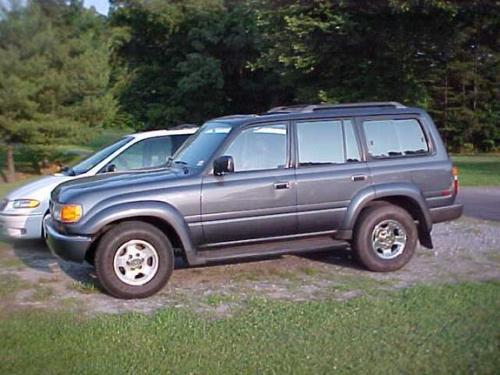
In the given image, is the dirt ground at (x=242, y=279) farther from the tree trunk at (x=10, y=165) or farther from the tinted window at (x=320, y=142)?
the tree trunk at (x=10, y=165)

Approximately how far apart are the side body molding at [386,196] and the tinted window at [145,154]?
3342 millimetres

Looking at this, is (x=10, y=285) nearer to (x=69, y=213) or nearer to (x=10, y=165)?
(x=69, y=213)

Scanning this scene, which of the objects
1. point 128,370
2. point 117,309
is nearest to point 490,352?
point 128,370

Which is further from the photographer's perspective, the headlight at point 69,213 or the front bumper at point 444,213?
the front bumper at point 444,213

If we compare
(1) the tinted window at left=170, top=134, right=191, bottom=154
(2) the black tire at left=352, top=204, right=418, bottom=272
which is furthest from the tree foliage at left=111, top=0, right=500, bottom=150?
(2) the black tire at left=352, top=204, right=418, bottom=272

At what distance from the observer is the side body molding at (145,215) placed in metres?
6.33

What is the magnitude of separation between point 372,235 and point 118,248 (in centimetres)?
287

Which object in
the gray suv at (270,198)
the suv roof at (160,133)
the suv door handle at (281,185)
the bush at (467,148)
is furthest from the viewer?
the bush at (467,148)

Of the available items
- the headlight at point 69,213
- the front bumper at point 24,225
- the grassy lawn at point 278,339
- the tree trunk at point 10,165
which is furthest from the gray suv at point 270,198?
the tree trunk at point 10,165

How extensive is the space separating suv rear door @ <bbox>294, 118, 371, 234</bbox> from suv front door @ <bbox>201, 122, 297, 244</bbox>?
136 mm

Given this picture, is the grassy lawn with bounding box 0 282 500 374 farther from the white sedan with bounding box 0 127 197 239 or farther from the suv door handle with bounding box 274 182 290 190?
the white sedan with bounding box 0 127 197 239

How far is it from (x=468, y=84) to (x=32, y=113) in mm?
26935

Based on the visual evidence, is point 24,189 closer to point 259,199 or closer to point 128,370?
point 259,199

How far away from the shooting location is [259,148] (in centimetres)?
708
